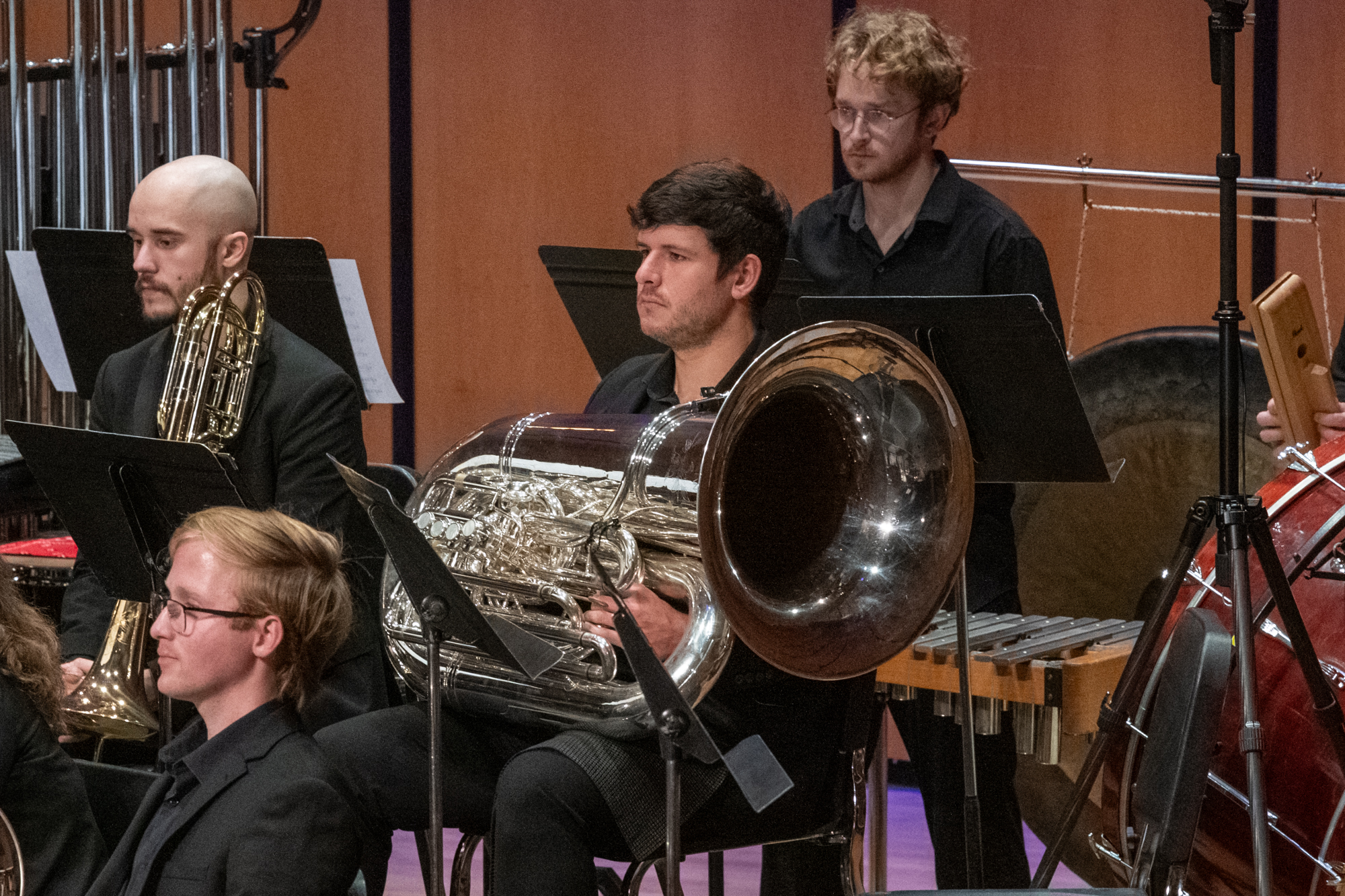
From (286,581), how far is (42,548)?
167cm

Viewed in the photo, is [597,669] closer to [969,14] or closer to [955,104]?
[955,104]

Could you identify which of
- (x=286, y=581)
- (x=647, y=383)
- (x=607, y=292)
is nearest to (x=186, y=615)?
(x=286, y=581)

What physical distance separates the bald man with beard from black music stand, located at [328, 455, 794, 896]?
2.18 feet

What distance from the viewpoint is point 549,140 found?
498 centimetres

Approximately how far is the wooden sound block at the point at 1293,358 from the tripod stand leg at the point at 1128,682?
10.5 inches

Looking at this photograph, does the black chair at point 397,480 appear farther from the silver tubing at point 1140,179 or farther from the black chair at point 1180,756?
the black chair at point 1180,756

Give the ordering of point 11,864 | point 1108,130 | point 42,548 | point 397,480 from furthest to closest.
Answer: point 1108,130
point 42,548
point 397,480
point 11,864

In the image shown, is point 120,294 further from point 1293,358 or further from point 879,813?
point 1293,358

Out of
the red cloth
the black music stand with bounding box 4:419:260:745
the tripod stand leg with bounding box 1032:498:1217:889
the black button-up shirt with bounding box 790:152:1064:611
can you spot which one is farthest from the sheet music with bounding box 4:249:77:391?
the tripod stand leg with bounding box 1032:498:1217:889

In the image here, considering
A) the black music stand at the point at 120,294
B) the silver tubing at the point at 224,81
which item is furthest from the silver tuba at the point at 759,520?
the silver tubing at the point at 224,81

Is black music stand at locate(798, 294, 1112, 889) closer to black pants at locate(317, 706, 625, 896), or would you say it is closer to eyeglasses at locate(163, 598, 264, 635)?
black pants at locate(317, 706, 625, 896)

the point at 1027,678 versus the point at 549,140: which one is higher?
the point at 549,140

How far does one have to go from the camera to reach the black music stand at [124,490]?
219 cm

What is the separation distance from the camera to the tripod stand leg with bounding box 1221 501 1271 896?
204 centimetres
